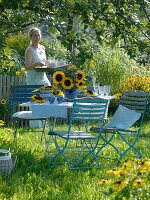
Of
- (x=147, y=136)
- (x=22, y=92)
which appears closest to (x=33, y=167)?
(x=22, y=92)

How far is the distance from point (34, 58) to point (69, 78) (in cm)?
241

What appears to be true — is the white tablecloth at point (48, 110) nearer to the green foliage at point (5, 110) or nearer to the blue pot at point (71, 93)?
the blue pot at point (71, 93)

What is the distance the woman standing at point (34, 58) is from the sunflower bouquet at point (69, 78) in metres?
1.86

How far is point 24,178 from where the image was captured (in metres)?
5.30

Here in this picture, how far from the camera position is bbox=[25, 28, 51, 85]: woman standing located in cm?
873

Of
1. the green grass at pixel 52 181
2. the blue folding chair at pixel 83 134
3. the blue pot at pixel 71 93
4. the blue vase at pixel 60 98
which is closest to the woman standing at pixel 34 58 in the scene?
the blue pot at pixel 71 93

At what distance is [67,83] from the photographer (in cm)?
661

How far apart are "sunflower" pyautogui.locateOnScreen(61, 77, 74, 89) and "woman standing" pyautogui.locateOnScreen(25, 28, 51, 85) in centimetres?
197

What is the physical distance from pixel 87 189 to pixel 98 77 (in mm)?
7624

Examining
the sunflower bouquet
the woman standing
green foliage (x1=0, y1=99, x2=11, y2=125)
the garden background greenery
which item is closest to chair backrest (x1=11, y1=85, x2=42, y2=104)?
the woman standing

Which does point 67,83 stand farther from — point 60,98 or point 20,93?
point 20,93

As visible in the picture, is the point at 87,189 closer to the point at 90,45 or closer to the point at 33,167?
the point at 33,167

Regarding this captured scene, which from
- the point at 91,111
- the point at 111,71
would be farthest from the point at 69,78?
the point at 111,71

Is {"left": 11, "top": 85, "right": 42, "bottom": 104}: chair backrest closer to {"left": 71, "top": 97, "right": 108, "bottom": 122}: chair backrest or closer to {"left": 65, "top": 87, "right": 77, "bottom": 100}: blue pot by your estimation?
{"left": 65, "top": 87, "right": 77, "bottom": 100}: blue pot
